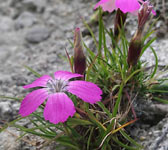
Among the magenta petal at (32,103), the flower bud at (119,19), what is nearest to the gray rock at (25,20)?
the flower bud at (119,19)

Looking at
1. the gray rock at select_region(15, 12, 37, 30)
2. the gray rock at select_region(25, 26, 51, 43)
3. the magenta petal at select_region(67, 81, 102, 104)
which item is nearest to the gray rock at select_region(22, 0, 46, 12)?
the gray rock at select_region(15, 12, 37, 30)

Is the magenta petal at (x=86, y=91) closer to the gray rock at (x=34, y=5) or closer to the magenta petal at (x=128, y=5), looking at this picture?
the magenta petal at (x=128, y=5)

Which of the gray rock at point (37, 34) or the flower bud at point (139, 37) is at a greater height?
the gray rock at point (37, 34)

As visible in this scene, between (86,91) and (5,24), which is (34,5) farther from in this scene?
(86,91)

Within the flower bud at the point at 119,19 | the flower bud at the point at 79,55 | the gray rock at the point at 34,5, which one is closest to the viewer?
the flower bud at the point at 79,55

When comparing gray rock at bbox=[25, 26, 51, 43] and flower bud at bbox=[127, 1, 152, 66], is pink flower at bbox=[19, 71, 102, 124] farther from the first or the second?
gray rock at bbox=[25, 26, 51, 43]

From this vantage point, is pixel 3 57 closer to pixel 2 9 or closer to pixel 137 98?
pixel 2 9
